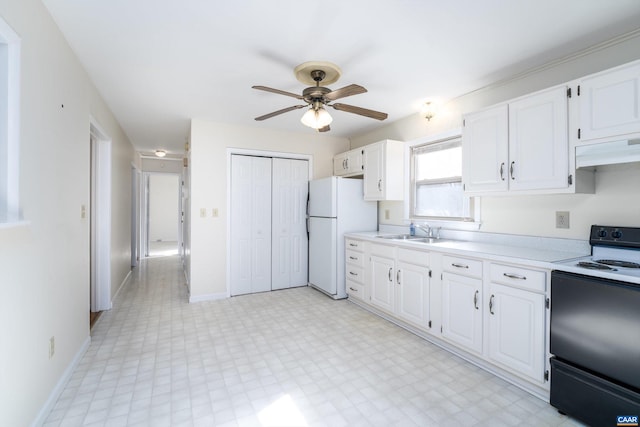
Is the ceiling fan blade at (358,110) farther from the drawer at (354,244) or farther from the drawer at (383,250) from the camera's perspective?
the drawer at (354,244)

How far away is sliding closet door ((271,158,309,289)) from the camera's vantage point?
4.50 m

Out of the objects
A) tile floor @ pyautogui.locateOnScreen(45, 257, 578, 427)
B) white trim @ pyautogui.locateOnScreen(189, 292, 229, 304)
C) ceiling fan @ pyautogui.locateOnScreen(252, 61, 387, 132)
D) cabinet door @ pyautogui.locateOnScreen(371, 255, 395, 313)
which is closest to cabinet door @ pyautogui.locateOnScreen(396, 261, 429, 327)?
cabinet door @ pyautogui.locateOnScreen(371, 255, 395, 313)

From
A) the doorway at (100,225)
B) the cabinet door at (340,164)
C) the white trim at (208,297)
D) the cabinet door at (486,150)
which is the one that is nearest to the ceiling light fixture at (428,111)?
the cabinet door at (486,150)

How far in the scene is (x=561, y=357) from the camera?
1806 millimetres

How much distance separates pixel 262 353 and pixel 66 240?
174 centimetres

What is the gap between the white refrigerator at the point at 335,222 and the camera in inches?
159

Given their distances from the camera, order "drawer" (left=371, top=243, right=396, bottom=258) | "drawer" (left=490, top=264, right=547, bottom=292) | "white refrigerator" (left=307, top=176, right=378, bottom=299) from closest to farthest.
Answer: "drawer" (left=490, top=264, right=547, bottom=292) < "drawer" (left=371, top=243, right=396, bottom=258) < "white refrigerator" (left=307, top=176, right=378, bottom=299)

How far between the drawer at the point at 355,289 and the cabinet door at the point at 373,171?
114 centimetres

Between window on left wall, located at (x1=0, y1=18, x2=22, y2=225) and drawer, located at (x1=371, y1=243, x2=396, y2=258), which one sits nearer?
window on left wall, located at (x1=0, y1=18, x2=22, y2=225)

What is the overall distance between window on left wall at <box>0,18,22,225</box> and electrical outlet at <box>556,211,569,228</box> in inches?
136

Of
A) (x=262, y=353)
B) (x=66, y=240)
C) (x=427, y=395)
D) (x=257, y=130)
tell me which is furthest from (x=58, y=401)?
(x=257, y=130)

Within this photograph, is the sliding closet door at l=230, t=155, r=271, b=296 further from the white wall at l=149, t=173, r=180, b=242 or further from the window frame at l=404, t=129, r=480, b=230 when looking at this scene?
the white wall at l=149, t=173, r=180, b=242

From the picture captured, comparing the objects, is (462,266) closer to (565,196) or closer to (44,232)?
(565,196)

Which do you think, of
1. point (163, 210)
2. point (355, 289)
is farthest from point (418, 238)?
point (163, 210)
